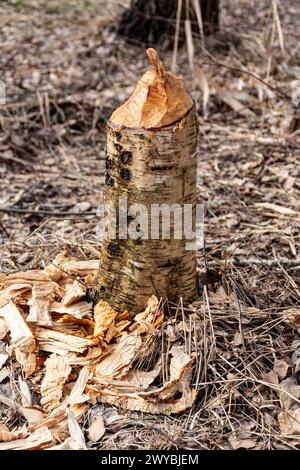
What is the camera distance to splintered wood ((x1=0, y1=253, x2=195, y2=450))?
2041 mm

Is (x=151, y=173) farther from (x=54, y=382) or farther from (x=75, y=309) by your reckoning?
(x=54, y=382)

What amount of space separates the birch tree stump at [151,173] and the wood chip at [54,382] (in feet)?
1.02

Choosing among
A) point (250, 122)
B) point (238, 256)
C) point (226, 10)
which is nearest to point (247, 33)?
point (226, 10)

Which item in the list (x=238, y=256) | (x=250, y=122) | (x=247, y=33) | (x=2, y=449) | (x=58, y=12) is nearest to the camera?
(x=2, y=449)

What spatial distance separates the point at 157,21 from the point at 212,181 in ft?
6.88

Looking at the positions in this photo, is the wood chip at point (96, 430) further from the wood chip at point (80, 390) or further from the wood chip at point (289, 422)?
the wood chip at point (289, 422)

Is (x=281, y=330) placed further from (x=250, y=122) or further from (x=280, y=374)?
(x=250, y=122)

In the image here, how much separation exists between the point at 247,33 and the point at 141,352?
418 cm

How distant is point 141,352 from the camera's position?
2160 mm

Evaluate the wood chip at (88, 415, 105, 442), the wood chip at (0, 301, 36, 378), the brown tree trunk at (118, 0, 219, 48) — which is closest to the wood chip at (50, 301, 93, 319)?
the wood chip at (0, 301, 36, 378)

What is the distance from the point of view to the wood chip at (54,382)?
2.11m

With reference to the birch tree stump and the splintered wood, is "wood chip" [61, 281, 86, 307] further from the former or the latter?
the birch tree stump

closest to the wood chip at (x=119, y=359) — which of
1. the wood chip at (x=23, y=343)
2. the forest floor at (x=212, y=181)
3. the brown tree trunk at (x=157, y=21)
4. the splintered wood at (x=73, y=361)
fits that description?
the splintered wood at (x=73, y=361)

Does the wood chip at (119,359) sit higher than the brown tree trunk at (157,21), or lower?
lower
